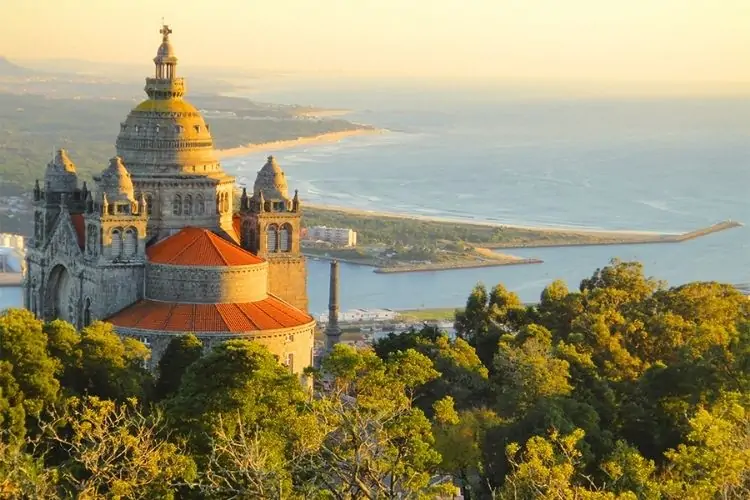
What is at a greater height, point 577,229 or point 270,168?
point 270,168

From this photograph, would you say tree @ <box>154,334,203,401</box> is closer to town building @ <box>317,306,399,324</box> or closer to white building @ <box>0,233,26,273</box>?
town building @ <box>317,306,399,324</box>

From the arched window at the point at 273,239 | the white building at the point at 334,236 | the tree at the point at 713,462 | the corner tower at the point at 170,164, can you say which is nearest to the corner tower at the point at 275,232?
the arched window at the point at 273,239

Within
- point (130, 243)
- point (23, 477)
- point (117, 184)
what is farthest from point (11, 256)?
point (23, 477)

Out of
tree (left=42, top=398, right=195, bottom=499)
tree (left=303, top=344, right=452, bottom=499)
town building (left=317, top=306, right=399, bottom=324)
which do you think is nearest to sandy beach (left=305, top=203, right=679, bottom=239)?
town building (left=317, top=306, right=399, bottom=324)

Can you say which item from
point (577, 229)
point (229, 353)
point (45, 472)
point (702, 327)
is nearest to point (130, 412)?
point (229, 353)

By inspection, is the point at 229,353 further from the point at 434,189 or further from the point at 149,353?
the point at 434,189

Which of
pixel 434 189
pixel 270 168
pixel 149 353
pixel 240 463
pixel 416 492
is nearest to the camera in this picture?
pixel 240 463
